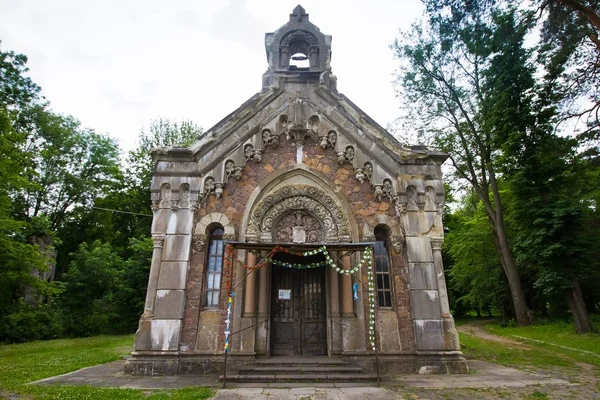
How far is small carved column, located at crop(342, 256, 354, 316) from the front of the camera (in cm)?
909

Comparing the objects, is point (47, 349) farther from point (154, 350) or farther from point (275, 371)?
point (275, 371)

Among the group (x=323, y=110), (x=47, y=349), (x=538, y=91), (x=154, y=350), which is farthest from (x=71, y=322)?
(x=538, y=91)

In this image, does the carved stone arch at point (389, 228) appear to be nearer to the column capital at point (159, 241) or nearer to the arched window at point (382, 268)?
the arched window at point (382, 268)

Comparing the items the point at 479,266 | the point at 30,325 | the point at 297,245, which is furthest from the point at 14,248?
the point at 479,266

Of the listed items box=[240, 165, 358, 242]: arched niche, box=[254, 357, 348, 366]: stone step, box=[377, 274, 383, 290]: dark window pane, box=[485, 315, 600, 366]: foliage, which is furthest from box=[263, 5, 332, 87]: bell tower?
box=[485, 315, 600, 366]: foliage

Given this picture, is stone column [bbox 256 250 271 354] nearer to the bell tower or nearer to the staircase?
the staircase

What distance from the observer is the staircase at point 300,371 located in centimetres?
766

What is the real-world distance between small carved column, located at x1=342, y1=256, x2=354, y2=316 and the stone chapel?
27 millimetres

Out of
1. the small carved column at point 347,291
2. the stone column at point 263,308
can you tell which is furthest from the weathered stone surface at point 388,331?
the stone column at point 263,308

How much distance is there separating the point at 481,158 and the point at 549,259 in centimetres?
715

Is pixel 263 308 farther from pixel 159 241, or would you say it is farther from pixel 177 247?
pixel 159 241

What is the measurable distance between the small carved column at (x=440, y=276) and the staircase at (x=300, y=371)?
8.27ft

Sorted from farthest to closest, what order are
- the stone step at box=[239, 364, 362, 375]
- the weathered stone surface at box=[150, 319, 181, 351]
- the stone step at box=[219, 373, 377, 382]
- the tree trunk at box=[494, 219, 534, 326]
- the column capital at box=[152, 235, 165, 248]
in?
1. the tree trunk at box=[494, 219, 534, 326]
2. the column capital at box=[152, 235, 165, 248]
3. the weathered stone surface at box=[150, 319, 181, 351]
4. the stone step at box=[239, 364, 362, 375]
5. the stone step at box=[219, 373, 377, 382]

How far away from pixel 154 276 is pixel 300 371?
4.32 meters
